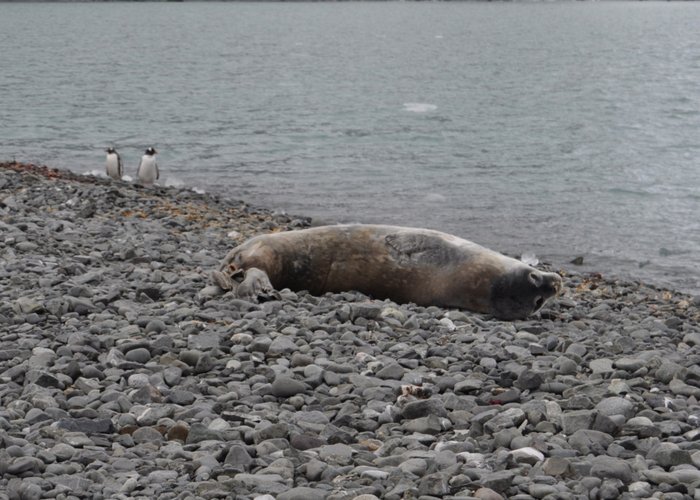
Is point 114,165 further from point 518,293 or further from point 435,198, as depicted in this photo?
point 518,293

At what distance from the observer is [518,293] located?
29.9ft

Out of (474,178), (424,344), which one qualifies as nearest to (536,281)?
(424,344)

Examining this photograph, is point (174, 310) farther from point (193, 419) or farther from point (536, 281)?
point (536, 281)

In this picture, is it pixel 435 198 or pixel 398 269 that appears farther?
pixel 435 198

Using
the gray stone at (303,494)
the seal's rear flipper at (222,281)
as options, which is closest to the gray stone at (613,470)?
the gray stone at (303,494)

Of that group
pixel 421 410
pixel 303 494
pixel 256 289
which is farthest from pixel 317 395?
pixel 256 289

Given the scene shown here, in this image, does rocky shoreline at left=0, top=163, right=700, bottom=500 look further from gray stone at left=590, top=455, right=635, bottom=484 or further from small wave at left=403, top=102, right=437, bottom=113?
small wave at left=403, top=102, right=437, bottom=113

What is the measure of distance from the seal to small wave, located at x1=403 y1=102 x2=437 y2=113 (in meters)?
27.9

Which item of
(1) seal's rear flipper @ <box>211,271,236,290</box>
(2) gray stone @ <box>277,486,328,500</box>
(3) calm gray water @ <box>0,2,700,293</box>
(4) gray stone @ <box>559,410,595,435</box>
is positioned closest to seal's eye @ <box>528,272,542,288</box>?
(1) seal's rear flipper @ <box>211,271,236,290</box>

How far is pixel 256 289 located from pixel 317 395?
2504 mm

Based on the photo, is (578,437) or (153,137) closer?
(578,437)

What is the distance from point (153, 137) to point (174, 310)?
834 inches

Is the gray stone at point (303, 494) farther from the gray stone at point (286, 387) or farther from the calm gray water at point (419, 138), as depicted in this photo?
the calm gray water at point (419, 138)

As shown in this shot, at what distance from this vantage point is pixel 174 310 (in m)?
8.09
